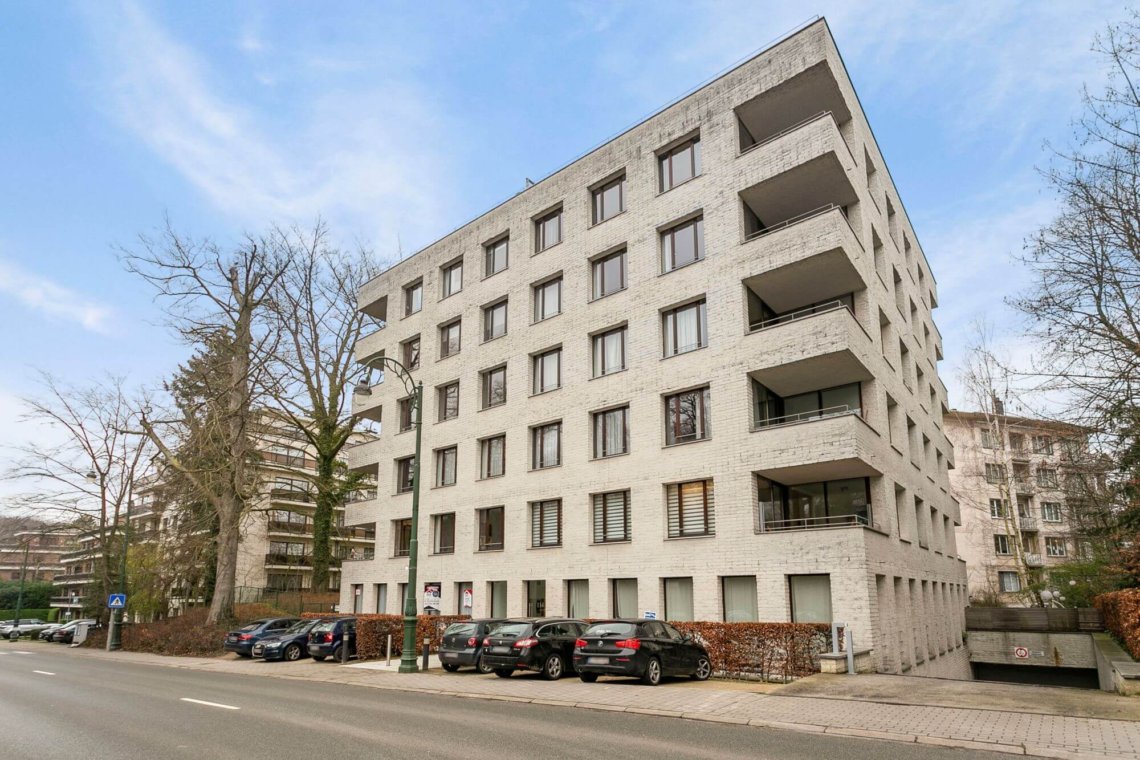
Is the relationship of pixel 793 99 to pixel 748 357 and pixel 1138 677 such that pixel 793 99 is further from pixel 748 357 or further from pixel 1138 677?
pixel 1138 677

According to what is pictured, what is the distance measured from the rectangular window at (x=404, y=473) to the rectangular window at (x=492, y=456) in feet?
16.1

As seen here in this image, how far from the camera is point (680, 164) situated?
2539 centimetres

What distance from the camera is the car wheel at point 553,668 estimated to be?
17.2 metres

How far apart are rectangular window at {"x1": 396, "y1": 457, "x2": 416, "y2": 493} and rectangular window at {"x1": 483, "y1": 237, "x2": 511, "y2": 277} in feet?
29.5

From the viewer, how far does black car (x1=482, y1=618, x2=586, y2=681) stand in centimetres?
1692

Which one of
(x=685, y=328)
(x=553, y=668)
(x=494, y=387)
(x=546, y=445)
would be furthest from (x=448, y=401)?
(x=553, y=668)

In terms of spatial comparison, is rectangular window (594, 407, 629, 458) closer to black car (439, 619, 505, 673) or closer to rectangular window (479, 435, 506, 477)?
rectangular window (479, 435, 506, 477)

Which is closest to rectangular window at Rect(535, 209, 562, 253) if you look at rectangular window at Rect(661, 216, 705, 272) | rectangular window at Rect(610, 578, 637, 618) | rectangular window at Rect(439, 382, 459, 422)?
rectangular window at Rect(661, 216, 705, 272)

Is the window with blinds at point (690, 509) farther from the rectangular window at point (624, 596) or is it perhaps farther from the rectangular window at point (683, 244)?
the rectangular window at point (683, 244)

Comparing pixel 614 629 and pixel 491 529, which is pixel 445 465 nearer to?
pixel 491 529

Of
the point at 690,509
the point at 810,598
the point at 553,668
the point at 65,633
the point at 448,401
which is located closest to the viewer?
the point at 553,668

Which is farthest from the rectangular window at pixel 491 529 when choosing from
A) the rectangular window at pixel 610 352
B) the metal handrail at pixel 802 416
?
the metal handrail at pixel 802 416

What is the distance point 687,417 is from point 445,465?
40.4 ft

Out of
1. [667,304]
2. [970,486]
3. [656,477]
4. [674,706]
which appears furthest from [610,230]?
[970,486]
